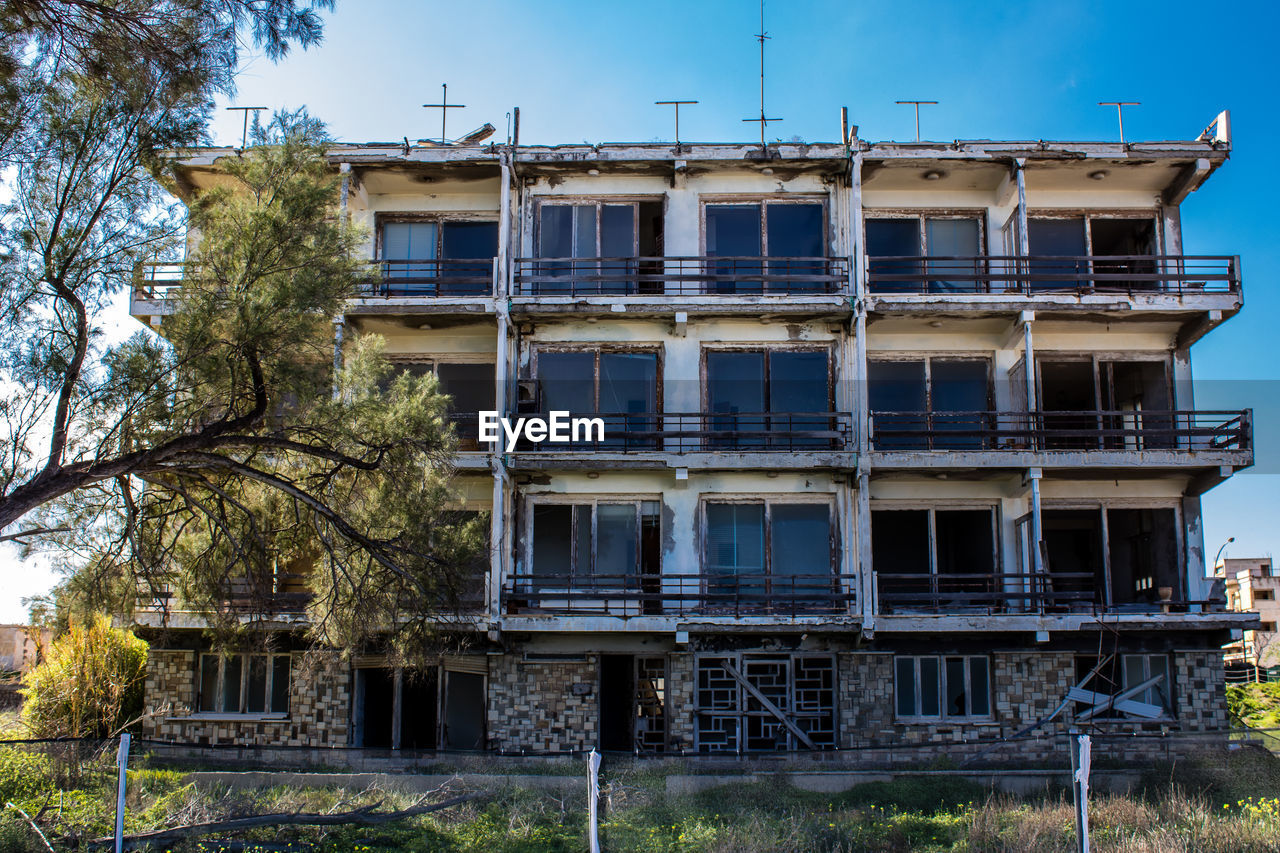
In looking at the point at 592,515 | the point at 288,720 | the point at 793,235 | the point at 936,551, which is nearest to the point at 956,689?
the point at 936,551

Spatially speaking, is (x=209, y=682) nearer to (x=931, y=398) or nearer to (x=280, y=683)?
(x=280, y=683)

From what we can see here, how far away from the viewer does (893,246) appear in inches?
945

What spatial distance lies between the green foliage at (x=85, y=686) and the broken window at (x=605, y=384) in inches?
385

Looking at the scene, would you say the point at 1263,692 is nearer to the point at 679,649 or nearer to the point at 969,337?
the point at 969,337

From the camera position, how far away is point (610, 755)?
17812 mm

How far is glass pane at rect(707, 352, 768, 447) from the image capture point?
22.9m

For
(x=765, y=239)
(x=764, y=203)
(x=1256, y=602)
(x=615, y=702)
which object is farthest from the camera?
(x=1256, y=602)

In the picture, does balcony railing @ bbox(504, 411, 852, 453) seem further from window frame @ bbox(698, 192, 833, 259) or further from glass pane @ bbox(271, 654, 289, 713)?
glass pane @ bbox(271, 654, 289, 713)

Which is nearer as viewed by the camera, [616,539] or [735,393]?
[616,539]

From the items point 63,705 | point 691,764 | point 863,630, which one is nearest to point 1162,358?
point 863,630

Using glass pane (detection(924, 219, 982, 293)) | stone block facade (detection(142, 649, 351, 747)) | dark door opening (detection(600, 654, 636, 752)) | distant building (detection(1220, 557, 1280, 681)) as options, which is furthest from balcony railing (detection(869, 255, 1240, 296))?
distant building (detection(1220, 557, 1280, 681))

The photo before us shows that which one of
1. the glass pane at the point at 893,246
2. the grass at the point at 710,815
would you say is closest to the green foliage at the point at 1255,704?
the grass at the point at 710,815

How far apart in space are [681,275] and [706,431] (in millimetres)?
3347

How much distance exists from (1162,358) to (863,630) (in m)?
8.96
